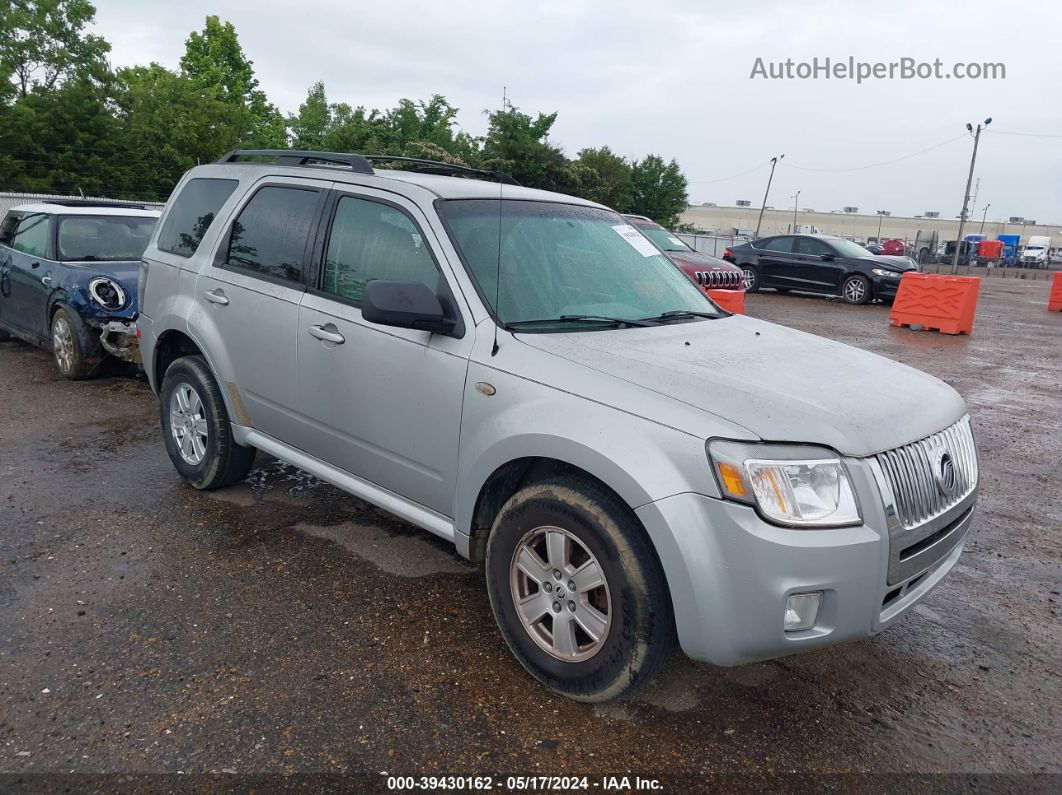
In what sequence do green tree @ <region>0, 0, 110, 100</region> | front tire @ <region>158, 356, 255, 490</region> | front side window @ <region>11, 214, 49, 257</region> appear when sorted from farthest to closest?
green tree @ <region>0, 0, 110, 100</region>
front side window @ <region>11, 214, 49, 257</region>
front tire @ <region>158, 356, 255, 490</region>

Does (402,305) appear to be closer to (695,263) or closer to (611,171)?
(695,263)

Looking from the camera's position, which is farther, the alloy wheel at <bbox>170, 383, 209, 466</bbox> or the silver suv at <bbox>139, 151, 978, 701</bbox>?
the alloy wheel at <bbox>170, 383, 209, 466</bbox>

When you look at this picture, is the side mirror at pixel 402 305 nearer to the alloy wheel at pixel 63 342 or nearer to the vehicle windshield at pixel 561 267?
the vehicle windshield at pixel 561 267

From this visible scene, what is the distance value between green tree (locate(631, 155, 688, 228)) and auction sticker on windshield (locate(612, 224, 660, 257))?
63932mm

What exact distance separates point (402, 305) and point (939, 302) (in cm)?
1349

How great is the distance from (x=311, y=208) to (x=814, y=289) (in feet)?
58.4

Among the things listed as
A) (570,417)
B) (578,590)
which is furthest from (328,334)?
(578,590)

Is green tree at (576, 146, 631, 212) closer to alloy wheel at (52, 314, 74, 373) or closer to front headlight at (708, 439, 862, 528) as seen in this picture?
alloy wheel at (52, 314, 74, 373)

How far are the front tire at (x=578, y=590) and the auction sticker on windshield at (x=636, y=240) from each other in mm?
1726

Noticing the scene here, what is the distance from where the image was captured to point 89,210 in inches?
329

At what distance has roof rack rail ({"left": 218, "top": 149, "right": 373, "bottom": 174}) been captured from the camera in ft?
13.7


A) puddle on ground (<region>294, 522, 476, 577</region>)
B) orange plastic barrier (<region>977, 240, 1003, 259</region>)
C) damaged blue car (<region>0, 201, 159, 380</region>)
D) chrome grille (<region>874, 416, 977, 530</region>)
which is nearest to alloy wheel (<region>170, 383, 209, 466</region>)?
puddle on ground (<region>294, 522, 476, 577</region>)

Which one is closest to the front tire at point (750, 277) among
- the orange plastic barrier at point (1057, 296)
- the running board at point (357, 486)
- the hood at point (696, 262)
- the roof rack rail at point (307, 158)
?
the hood at point (696, 262)

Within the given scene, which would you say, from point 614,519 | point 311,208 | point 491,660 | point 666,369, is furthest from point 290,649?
point 311,208
